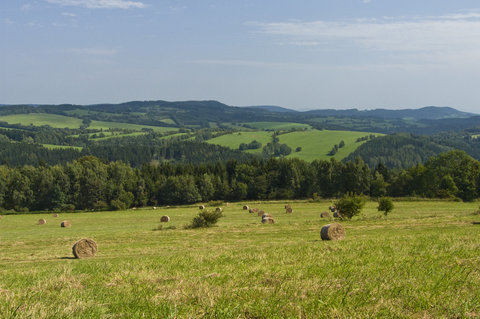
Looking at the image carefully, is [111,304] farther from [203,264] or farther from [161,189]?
[161,189]

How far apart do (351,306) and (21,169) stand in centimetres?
10601

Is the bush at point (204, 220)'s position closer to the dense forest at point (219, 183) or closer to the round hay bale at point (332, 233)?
the round hay bale at point (332, 233)

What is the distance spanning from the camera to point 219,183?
97812 mm

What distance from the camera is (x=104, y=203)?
8738 cm

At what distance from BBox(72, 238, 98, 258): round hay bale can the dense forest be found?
62.7m

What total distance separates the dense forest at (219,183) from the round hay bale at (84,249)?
6268cm

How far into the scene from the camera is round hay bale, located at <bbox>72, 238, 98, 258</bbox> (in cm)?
2172

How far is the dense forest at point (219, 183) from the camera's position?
85938 millimetres

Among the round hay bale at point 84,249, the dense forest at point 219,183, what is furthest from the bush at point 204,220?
the dense forest at point 219,183

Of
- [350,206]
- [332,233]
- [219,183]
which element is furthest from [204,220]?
[219,183]

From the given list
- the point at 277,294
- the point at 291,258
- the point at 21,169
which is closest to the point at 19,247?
the point at 291,258

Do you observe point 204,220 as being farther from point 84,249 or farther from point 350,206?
point 84,249

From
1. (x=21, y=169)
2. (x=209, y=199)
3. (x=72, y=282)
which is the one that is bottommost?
(x=209, y=199)

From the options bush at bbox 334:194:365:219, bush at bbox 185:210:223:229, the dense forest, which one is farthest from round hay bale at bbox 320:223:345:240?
the dense forest
